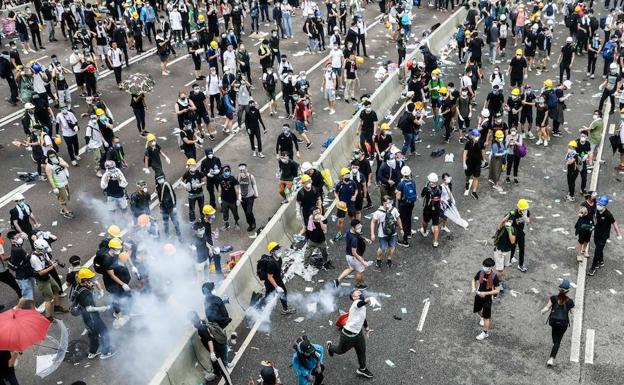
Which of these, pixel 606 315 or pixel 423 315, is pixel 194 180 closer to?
pixel 423 315

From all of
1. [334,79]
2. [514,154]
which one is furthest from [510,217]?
[334,79]

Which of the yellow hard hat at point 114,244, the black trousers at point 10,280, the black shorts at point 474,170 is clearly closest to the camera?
the yellow hard hat at point 114,244

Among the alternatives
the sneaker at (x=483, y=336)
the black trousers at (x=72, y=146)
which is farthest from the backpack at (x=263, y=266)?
the black trousers at (x=72, y=146)

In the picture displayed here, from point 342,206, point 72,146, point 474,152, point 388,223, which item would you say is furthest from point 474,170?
point 72,146

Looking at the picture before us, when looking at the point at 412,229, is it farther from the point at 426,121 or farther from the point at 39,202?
the point at 39,202

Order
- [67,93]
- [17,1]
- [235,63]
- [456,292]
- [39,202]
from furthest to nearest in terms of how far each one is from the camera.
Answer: [17,1] < [235,63] < [67,93] < [39,202] < [456,292]

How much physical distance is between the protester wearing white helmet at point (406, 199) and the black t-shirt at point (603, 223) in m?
3.69

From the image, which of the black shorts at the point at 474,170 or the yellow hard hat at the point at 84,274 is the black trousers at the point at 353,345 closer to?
the yellow hard hat at the point at 84,274

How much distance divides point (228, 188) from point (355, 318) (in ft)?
18.6

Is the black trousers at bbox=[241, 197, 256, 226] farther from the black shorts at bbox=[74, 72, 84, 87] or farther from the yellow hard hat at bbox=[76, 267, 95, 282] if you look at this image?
the black shorts at bbox=[74, 72, 84, 87]

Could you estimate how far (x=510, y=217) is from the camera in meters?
13.1

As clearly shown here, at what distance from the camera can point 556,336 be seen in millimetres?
10883

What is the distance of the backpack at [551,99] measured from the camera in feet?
61.6

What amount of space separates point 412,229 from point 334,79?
7815 mm
